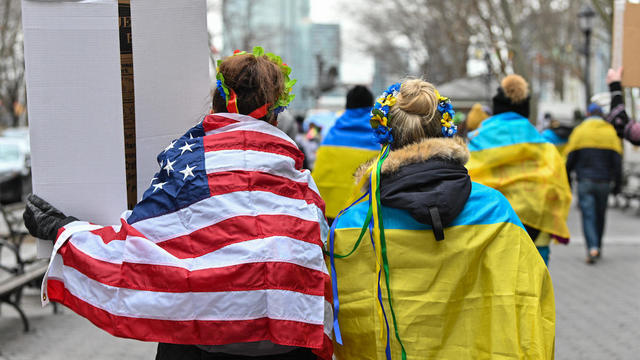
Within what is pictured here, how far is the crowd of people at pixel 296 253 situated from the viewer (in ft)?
8.64

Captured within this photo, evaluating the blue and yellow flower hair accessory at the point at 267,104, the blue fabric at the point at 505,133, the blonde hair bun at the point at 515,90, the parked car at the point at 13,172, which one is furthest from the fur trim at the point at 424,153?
the parked car at the point at 13,172

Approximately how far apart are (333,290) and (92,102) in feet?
4.27

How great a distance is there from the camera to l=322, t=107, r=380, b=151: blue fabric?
6672 mm

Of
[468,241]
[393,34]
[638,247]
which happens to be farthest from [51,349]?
[393,34]

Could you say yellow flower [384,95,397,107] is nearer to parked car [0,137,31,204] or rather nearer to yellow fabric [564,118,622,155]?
yellow fabric [564,118,622,155]

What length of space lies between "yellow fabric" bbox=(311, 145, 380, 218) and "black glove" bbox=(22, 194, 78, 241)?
A: 3839 mm

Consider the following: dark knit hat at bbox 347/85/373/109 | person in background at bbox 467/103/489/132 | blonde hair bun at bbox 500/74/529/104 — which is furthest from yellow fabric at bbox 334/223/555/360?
person in background at bbox 467/103/489/132

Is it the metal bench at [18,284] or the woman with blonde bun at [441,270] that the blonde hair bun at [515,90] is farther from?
the metal bench at [18,284]

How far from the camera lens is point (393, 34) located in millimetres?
39562

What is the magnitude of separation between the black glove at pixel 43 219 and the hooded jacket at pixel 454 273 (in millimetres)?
1236

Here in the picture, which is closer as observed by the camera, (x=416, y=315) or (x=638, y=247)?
(x=416, y=315)

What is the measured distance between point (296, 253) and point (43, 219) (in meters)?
1.10

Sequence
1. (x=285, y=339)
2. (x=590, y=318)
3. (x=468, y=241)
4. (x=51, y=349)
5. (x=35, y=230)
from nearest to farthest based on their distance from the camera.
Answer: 1. (x=285, y=339)
2. (x=468, y=241)
3. (x=35, y=230)
4. (x=51, y=349)
5. (x=590, y=318)

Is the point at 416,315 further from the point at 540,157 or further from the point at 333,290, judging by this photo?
the point at 540,157
